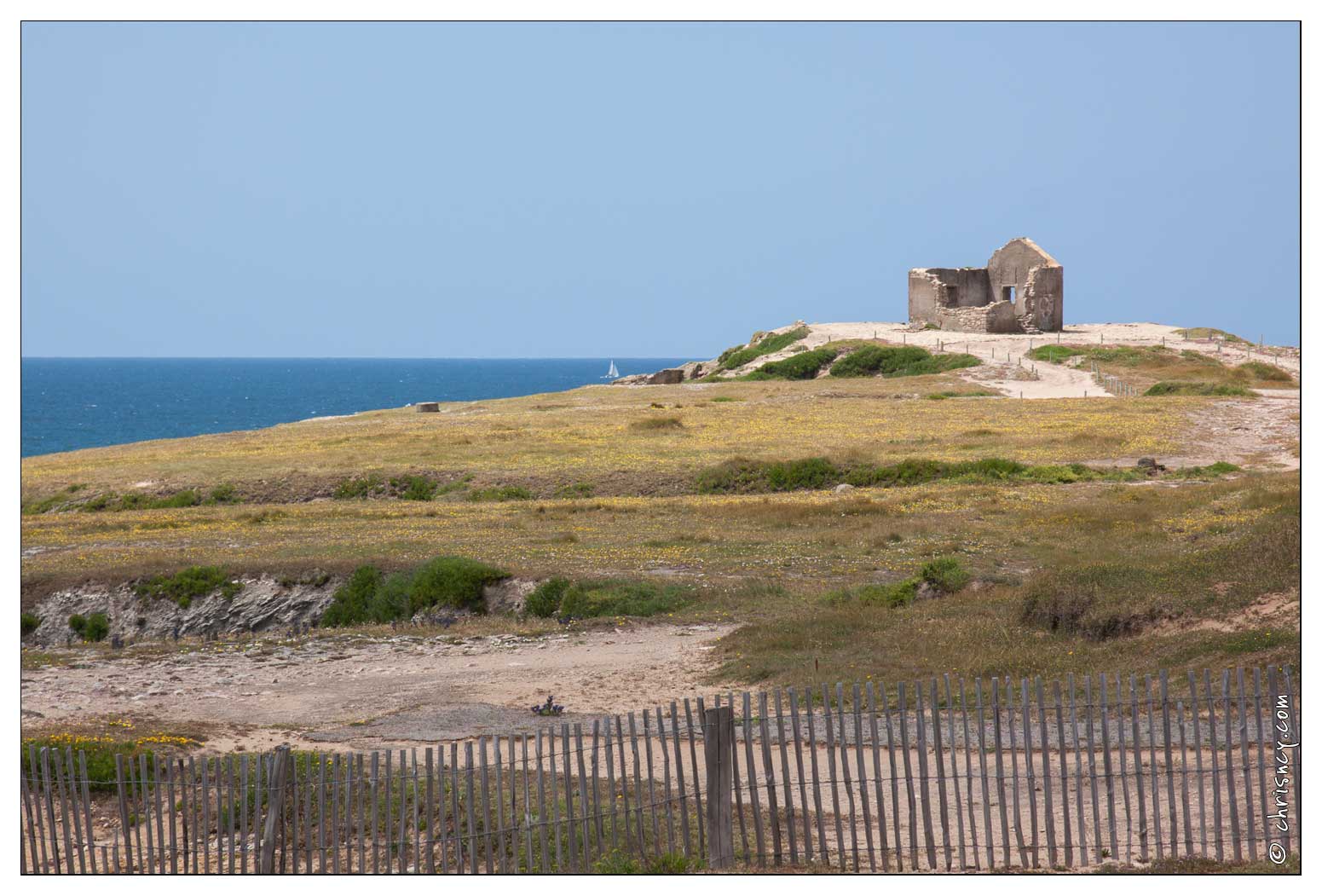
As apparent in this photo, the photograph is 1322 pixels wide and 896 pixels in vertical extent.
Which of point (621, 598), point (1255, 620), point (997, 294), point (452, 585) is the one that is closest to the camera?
point (1255, 620)

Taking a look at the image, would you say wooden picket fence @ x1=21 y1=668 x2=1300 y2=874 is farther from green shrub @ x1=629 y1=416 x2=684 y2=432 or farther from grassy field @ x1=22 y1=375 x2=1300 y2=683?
green shrub @ x1=629 y1=416 x2=684 y2=432

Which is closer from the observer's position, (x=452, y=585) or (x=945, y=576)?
(x=945, y=576)

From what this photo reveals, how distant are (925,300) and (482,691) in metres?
85.8

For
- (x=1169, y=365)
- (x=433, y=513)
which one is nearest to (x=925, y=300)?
(x=1169, y=365)

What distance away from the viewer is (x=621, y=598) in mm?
23266

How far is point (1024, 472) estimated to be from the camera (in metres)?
40.5

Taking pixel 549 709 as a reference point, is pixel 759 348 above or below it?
above

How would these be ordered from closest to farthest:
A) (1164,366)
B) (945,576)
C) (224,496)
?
(945,576), (224,496), (1164,366)

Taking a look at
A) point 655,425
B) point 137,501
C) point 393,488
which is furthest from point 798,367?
point 137,501

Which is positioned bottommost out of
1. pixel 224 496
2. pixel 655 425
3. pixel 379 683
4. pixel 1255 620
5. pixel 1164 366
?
pixel 379 683

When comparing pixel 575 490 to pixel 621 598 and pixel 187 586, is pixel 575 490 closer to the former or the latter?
pixel 187 586

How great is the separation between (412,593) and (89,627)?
20.4 ft

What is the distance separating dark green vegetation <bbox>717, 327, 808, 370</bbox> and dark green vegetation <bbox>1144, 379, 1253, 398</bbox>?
34.9 meters

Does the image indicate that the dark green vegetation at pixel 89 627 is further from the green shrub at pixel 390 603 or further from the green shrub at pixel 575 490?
the green shrub at pixel 575 490
